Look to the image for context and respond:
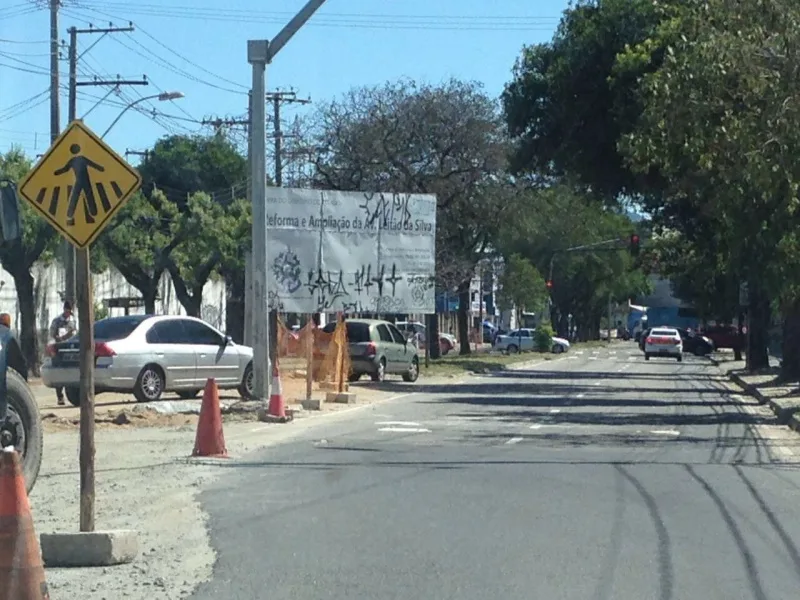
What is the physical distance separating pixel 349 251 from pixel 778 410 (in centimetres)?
842

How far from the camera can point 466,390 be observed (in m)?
32.8

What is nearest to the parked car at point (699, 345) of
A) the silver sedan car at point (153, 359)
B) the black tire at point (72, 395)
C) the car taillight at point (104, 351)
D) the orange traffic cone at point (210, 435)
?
the silver sedan car at point (153, 359)

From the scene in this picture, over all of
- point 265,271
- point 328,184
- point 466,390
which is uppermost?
point 328,184

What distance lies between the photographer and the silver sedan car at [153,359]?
22844 mm

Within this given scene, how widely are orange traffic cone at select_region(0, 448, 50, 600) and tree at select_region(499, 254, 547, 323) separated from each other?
63.9m

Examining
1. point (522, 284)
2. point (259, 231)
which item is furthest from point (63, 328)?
point (522, 284)

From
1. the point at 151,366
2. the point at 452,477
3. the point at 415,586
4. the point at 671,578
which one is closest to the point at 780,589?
the point at 671,578

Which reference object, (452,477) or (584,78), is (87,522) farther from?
(584,78)

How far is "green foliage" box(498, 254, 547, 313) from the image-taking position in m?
72.1

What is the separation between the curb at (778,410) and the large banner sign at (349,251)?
7.12 metres

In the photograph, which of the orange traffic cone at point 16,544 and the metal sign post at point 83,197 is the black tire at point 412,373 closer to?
the metal sign post at point 83,197

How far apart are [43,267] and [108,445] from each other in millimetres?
27805

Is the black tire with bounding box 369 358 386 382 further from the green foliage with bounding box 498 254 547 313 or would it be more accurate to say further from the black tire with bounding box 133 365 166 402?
the green foliage with bounding box 498 254 547 313

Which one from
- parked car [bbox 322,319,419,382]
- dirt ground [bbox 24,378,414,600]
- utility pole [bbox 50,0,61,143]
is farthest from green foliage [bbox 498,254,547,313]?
dirt ground [bbox 24,378,414,600]
